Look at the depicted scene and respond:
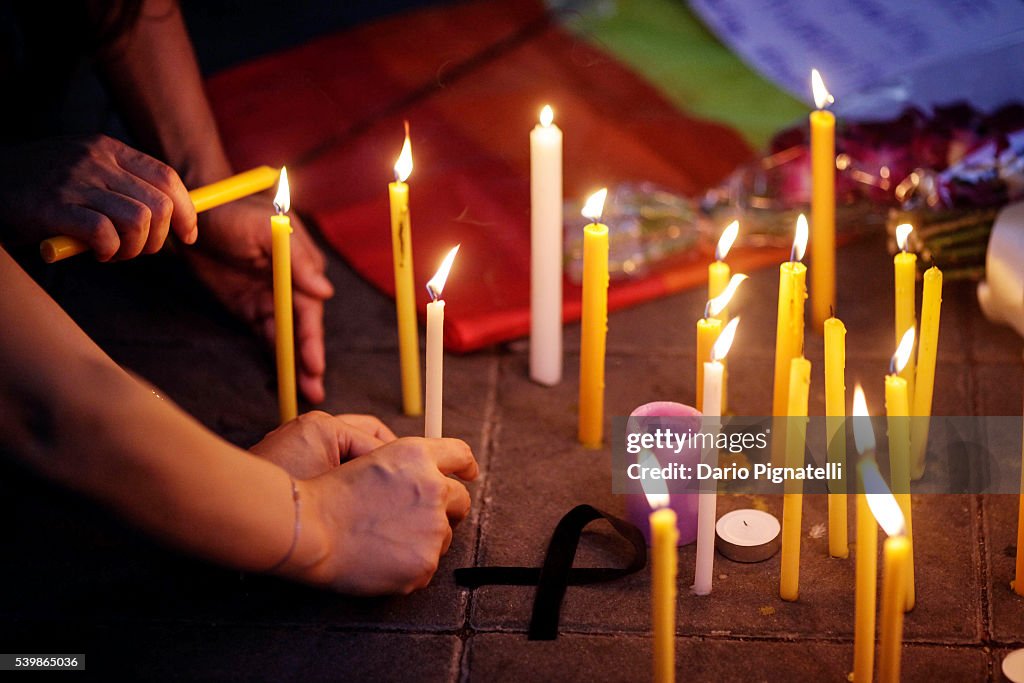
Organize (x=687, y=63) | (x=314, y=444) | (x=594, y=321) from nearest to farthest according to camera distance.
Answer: (x=314, y=444)
(x=594, y=321)
(x=687, y=63)

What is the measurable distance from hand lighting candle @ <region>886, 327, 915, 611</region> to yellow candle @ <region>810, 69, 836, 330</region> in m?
0.45

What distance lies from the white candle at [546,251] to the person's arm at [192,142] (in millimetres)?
298

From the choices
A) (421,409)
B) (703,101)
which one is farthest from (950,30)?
(421,409)

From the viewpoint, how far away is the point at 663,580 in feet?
2.98

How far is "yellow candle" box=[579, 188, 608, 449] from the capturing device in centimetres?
136

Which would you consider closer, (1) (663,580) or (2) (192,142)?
(1) (663,580)

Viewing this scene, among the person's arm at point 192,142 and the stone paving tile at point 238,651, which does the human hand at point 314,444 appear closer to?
the stone paving tile at point 238,651

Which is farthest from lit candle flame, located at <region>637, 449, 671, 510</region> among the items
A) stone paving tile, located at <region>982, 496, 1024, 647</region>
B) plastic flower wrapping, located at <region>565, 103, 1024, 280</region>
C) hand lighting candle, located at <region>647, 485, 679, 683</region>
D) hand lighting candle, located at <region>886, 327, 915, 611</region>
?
plastic flower wrapping, located at <region>565, 103, 1024, 280</region>

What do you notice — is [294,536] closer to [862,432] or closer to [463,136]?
[862,432]

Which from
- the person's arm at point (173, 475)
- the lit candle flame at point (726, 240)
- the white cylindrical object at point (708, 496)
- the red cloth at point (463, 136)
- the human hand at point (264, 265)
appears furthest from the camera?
the red cloth at point (463, 136)

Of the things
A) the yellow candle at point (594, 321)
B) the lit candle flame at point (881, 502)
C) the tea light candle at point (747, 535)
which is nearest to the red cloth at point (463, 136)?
the yellow candle at point (594, 321)

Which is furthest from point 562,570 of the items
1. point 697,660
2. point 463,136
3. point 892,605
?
point 463,136

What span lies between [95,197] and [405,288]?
41 centimetres

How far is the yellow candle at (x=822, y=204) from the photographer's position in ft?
5.06
